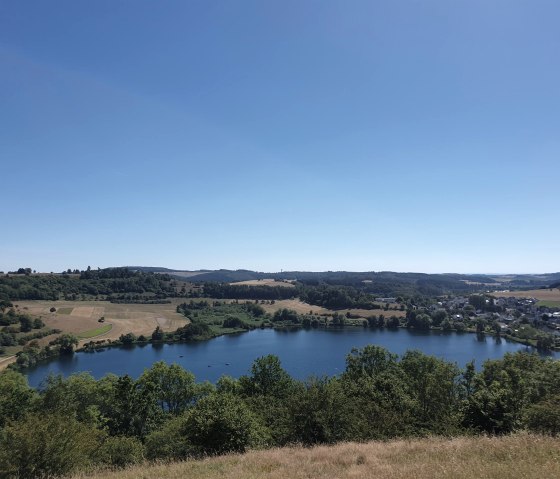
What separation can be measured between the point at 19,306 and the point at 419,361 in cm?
11639

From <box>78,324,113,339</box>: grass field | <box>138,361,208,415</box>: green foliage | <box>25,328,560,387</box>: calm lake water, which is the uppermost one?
<box>138,361,208,415</box>: green foliage

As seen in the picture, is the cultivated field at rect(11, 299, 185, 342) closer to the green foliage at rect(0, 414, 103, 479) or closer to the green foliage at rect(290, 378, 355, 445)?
the green foliage at rect(0, 414, 103, 479)

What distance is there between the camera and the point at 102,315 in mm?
110625

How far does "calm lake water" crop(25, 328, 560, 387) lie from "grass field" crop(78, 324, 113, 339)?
355 inches

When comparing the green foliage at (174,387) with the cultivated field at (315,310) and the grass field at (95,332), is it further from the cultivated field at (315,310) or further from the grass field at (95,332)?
the cultivated field at (315,310)

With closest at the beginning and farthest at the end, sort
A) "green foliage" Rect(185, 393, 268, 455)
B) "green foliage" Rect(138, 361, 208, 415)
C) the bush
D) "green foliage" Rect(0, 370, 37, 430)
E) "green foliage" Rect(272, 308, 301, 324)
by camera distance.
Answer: "green foliage" Rect(185, 393, 268, 455) → the bush → "green foliage" Rect(0, 370, 37, 430) → "green foliage" Rect(138, 361, 208, 415) → "green foliage" Rect(272, 308, 301, 324)

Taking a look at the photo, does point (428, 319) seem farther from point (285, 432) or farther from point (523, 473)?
point (523, 473)

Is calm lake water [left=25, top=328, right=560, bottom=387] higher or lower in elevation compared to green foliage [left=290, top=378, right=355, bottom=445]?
lower

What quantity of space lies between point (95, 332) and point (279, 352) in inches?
1853

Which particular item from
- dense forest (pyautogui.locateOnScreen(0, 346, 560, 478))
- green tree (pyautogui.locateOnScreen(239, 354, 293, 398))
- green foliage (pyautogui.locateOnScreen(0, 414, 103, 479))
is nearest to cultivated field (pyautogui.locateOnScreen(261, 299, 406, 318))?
dense forest (pyautogui.locateOnScreen(0, 346, 560, 478))

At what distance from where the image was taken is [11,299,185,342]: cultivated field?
94.1m

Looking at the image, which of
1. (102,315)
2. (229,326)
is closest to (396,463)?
(229,326)

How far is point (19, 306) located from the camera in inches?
4304

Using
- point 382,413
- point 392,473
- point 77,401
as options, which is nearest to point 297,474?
point 392,473
